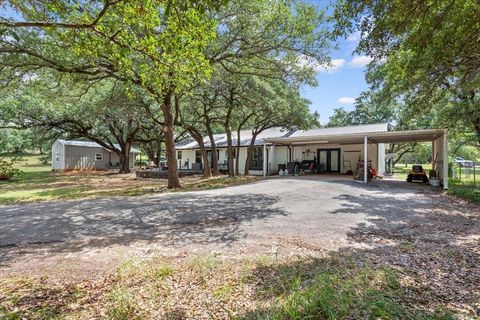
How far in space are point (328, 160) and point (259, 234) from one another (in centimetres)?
1661

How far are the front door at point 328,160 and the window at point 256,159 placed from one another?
14.6 feet

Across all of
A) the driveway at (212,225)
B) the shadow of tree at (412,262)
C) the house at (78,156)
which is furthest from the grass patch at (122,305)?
the house at (78,156)

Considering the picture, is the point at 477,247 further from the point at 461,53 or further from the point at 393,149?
the point at 393,149

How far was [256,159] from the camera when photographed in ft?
72.6

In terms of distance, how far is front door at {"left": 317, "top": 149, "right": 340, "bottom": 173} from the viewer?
20.3 m

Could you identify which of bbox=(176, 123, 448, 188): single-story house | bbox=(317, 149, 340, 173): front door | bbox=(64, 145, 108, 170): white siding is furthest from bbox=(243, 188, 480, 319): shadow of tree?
bbox=(64, 145, 108, 170): white siding

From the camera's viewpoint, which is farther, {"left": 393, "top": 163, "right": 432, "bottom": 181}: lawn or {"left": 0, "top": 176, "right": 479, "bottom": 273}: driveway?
{"left": 393, "top": 163, "right": 432, "bottom": 181}: lawn

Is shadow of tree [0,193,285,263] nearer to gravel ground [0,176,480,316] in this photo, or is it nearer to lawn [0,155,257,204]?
gravel ground [0,176,480,316]

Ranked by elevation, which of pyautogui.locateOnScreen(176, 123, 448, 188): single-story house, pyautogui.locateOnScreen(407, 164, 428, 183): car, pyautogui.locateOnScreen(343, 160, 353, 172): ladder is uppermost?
pyautogui.locateOnScreen(176, 123, 448, 188): single-story house

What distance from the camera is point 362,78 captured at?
1525 centimetres

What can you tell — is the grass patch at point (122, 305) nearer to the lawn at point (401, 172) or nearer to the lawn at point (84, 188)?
the lawn at point (84, 188)

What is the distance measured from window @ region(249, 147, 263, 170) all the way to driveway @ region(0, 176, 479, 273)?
482 inches

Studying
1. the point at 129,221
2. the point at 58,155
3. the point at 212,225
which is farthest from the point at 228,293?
the point at 58,155

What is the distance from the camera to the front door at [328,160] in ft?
66.5
